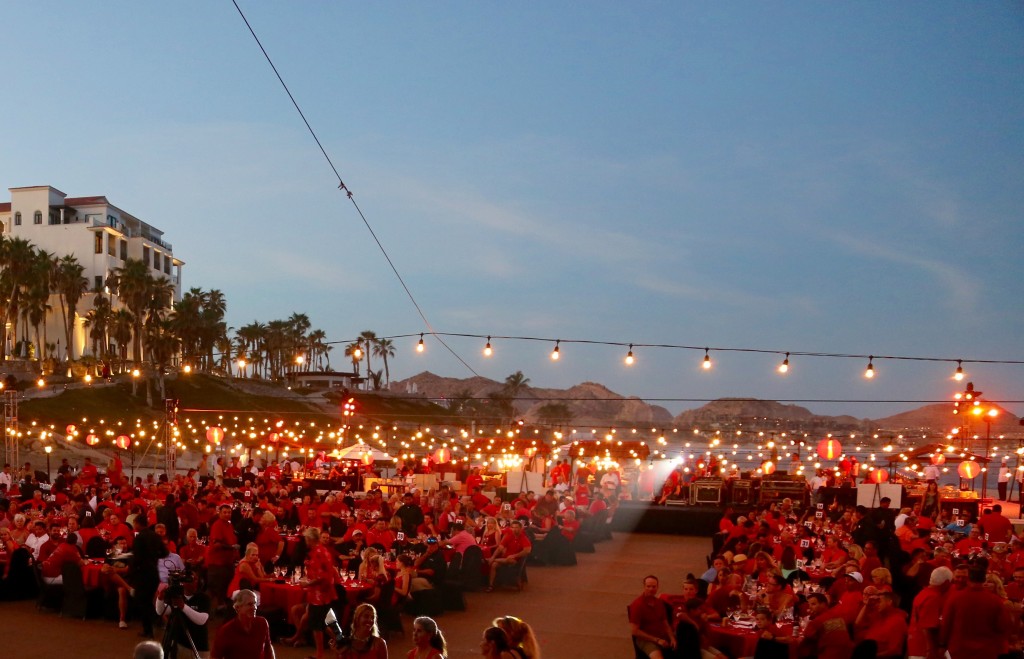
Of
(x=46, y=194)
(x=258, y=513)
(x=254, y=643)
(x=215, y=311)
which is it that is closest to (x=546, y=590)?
(x=258, y=513)

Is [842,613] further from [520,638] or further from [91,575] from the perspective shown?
[91,575]

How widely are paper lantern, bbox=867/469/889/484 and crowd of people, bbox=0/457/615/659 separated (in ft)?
33.8

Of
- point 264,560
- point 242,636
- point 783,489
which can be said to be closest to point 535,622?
point 264,560

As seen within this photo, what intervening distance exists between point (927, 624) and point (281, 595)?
6666 millimetres

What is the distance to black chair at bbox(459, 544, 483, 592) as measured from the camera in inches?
521

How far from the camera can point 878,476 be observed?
2412 centimetres

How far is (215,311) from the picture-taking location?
74875 millimetres

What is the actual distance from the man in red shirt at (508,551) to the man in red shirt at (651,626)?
584cm

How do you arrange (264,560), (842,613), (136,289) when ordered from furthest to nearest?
1. (136,289)
2. (264,560)
3. (842,613)

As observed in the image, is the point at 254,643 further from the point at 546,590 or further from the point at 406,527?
the point at 406,527

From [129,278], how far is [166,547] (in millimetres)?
58676

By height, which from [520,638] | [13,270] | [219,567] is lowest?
[219,567]

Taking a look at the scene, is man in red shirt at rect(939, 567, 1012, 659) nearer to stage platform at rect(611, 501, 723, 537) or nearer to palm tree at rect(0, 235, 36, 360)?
stage platform at rect(611, 501, 723, 537)

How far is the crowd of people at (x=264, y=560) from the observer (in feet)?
19.8
